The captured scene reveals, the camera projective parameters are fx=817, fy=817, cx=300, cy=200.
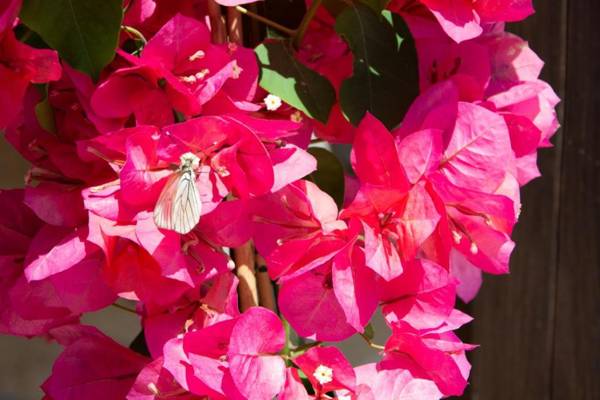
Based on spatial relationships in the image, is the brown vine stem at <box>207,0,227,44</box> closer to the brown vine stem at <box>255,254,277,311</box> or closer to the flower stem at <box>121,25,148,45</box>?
the flower stem at <box>121,25,148,45</box>

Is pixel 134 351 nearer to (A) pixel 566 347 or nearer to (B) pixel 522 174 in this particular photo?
(B) pixel 522 174

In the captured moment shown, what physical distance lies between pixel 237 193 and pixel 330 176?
0.13 m

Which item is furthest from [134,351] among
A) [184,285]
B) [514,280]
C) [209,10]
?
[514,280]

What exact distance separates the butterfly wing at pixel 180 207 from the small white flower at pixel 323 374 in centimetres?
13

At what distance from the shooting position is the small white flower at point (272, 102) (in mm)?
513

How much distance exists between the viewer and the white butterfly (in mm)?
436

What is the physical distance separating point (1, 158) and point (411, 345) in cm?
41

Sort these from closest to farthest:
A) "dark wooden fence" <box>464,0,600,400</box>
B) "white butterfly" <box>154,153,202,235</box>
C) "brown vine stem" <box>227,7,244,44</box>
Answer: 1. "white butterfly" <box>154,153,202,235</box>
2. "brown vine stem" <box>227,7,244,44</box>
3. "dark wooden fence" <box>464,0,600,400</box>

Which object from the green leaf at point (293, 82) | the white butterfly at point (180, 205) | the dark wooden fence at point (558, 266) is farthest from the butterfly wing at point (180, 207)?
the dark wooden fence at point (558, 266)

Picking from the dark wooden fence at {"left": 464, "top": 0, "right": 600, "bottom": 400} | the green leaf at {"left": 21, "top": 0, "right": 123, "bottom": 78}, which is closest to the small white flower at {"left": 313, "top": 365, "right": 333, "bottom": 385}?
the green leaf at {"left": 21, "top": 0, "right": 123, "bottom": 78}

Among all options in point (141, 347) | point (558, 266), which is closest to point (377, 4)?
point (141, 347)

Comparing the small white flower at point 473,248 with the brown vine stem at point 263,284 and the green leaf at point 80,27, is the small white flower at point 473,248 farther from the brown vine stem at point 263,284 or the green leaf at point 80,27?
the green leaf at point 80,27

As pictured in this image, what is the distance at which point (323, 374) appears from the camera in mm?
495

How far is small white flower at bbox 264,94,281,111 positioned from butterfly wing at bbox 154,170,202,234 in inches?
3.5
